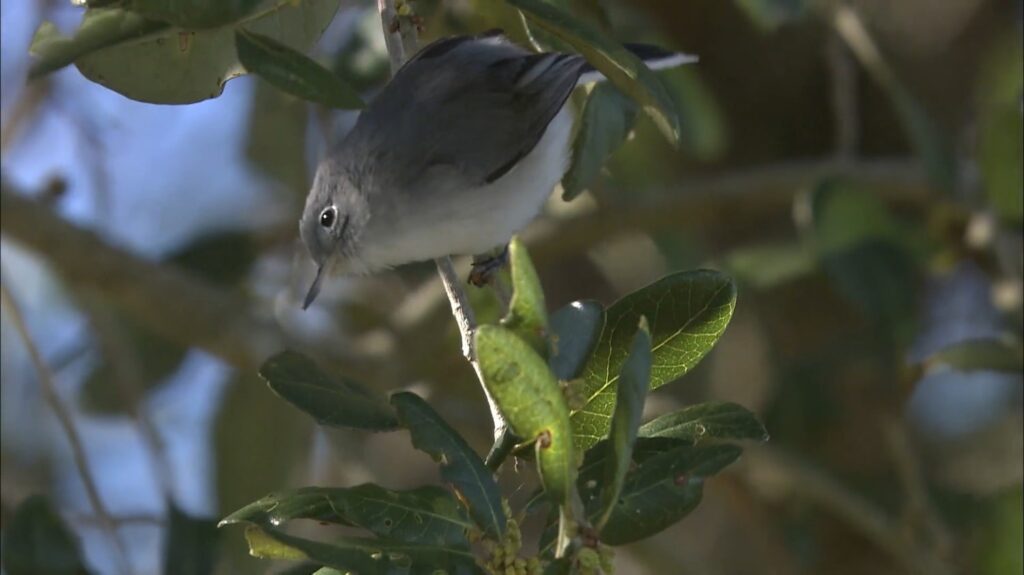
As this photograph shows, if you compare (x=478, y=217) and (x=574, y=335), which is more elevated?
(x=574, y=335)

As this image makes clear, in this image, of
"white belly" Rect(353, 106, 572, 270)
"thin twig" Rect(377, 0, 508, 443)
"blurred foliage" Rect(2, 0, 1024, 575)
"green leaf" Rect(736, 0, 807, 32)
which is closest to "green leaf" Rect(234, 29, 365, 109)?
"blurred foliage" Rect(2, 0, 1024, 575)

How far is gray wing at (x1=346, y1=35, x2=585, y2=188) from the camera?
1.82 m

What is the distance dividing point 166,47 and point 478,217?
0.63m

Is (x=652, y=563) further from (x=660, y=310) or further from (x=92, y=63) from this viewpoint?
(x=92, y=63)

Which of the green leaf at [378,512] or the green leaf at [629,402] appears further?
the green leaf at [378,512]

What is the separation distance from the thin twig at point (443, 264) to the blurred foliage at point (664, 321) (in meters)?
0.08

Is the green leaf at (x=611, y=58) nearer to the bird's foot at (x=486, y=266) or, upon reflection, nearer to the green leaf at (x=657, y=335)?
the green leaf at (x=657, y=335)

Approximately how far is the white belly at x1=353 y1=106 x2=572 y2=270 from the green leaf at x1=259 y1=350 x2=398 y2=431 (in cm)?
51

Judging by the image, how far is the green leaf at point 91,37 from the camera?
1.16 meters

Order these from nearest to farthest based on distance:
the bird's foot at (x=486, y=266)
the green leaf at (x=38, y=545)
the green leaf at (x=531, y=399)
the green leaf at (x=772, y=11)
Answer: the green leaf at (x=531, y=399)
the green leaf at (x=38, y=545)
the bird's foot at (x=486, y=266)
the green leaf at (x=772, y=11)

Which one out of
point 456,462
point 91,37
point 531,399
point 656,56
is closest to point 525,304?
point 531,399

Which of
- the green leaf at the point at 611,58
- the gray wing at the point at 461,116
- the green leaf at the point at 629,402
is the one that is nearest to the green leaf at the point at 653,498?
the green leaf at the point at 629,402

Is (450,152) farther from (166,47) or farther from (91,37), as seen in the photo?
(91,37)

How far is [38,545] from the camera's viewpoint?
5.82ft
